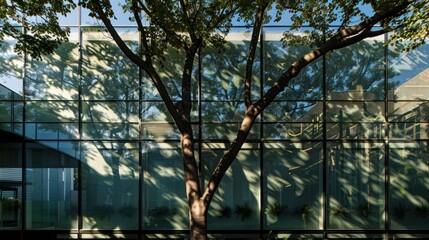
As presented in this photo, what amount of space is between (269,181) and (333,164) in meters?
2.18

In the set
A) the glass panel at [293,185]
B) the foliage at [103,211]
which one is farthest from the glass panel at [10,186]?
the glass panel at [293,185]

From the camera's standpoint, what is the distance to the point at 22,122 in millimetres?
14375

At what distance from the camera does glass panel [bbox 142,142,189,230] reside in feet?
46.5

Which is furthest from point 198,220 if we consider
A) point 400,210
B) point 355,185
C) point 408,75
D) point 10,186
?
point 408,75

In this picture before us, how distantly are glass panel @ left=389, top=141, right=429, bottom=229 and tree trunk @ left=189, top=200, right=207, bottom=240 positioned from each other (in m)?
6.87

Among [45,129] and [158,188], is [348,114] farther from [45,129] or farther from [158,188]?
[45,129]

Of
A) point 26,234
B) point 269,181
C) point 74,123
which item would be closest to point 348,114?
point 269,181

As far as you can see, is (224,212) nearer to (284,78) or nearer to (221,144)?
(221,144)

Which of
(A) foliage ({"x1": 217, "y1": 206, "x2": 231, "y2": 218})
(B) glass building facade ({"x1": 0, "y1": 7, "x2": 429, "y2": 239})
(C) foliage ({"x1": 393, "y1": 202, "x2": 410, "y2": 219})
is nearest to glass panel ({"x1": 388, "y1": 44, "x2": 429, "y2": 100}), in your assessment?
(B) glass building facade ({"x1": 0, "y1": 7, "x2": 429, "y2": 239})

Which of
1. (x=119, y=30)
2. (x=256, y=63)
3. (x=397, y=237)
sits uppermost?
(x=119, y=30)

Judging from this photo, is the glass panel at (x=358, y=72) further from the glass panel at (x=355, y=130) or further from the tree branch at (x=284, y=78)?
the tree branch at (x=284, y=78)

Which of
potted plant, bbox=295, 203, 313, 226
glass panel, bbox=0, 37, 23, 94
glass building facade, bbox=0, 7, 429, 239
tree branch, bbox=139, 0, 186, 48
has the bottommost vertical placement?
potted plant, bbox=295, 203, 313, 226

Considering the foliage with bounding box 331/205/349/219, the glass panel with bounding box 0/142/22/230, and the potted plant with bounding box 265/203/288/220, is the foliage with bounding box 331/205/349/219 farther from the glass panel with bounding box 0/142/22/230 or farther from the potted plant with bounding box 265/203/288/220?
the glass panel with bounding box 0/142/22/230

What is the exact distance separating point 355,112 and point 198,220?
682cm
